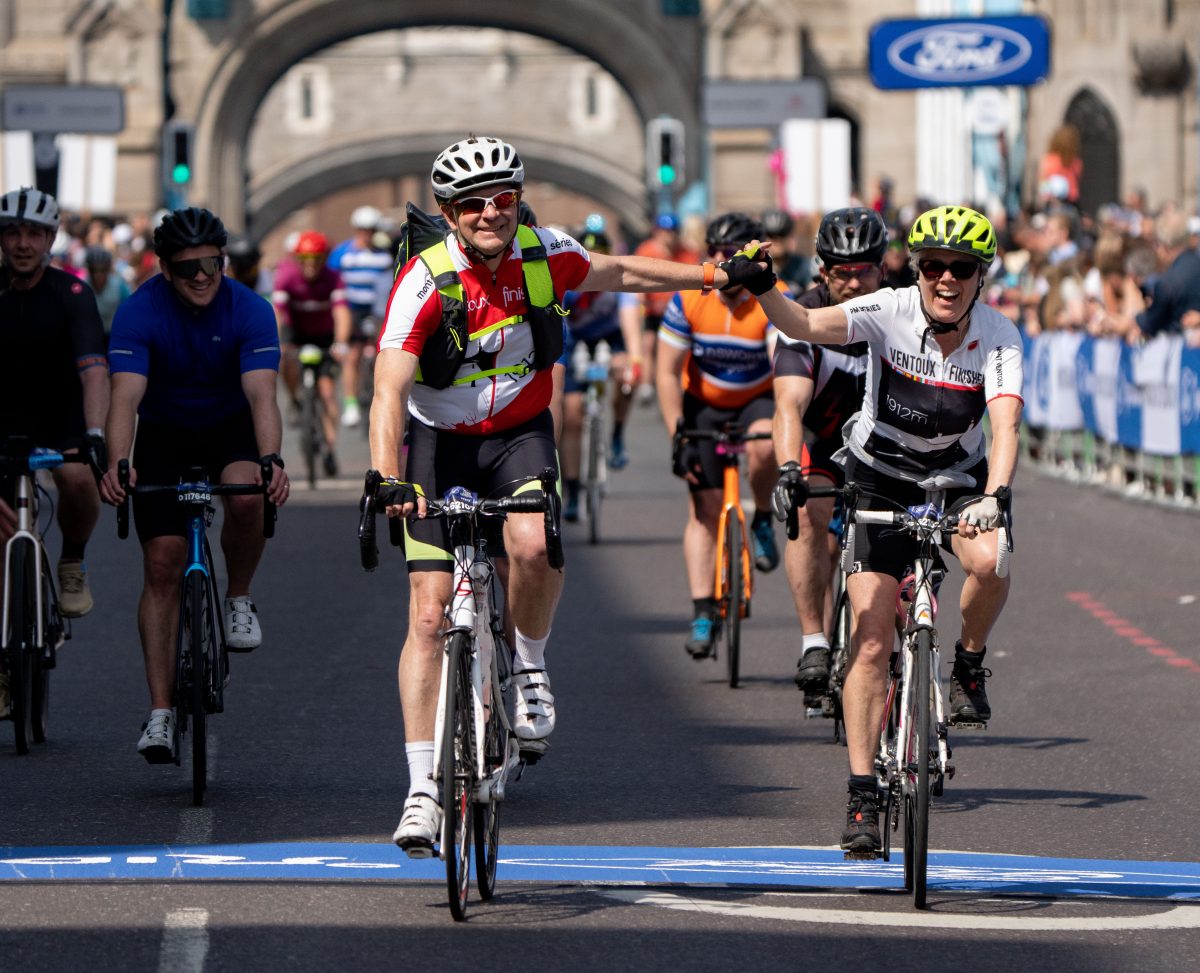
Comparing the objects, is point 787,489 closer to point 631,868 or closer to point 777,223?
point 631,868

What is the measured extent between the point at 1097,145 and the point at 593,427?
25.3 metres

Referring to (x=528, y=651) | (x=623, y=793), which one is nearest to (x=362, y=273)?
(x=623, y=793)

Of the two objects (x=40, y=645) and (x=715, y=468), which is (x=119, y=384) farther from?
(x=715, y=468)

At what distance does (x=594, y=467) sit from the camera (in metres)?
17.0

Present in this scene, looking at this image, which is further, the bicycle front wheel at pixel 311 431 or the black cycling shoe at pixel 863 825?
the bicycle front wheel at pixel 311 431

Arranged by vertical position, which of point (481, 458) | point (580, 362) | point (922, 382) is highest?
point (580, 362)

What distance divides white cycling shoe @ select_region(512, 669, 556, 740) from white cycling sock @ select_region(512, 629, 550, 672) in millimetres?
18

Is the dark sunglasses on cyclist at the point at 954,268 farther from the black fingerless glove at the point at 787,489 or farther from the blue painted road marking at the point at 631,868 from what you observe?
the blue painted road marking at the point at 631,868

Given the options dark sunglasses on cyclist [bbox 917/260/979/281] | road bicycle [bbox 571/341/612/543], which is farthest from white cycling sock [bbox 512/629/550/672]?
road bicycle [bbox 571/341/612/543]

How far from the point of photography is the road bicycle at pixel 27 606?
371 inches

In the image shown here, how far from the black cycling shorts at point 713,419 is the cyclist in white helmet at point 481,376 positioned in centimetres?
393

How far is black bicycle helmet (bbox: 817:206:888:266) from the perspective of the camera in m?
9.45

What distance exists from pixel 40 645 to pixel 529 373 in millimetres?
2720

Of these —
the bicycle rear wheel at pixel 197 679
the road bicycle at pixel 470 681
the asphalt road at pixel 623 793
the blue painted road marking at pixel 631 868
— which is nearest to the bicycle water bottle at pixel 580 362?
the asphalt road at pixel 623 793
